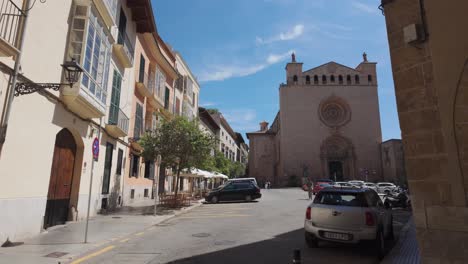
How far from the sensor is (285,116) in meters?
57.3

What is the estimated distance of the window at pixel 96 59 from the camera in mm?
10742

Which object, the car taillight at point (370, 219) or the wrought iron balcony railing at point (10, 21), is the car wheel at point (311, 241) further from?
the wrought iron balcony railing at point (10, 21)

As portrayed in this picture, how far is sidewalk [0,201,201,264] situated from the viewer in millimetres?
6340

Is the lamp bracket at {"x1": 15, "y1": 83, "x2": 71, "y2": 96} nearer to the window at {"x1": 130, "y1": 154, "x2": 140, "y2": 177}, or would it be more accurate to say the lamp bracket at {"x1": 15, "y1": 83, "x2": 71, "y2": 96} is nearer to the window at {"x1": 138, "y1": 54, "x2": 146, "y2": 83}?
the window at {"x1": 130, "y1": 154, "x2": 140, "y2": 177}

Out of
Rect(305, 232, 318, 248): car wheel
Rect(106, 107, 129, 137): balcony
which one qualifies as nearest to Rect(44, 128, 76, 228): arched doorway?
Rect(106, 107, 129, 137): balcony

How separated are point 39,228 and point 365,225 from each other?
9187 millimetres

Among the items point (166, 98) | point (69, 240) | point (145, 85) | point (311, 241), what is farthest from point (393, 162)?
point (69, 240)

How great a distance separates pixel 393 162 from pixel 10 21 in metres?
52.0

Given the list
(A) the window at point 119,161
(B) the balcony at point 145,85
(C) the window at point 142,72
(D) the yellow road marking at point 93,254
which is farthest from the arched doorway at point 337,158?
(D) the yellow road marking at point 93,254

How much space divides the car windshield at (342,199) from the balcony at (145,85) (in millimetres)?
14822

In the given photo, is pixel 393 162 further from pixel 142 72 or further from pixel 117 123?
pixel 117 123

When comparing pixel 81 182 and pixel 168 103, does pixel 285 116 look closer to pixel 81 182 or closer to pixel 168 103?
pixel 168 103

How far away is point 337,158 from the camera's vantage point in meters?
55.0

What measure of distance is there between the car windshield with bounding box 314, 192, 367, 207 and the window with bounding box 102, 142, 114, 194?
11025 mm
